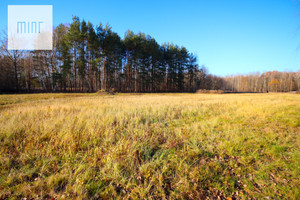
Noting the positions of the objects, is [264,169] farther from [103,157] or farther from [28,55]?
[28,55]

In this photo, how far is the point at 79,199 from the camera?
149 centimetres

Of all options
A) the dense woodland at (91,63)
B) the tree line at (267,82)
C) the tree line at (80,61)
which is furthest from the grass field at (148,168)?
the tree line at (267,82)

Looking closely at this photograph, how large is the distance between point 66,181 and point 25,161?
1176 millimetres

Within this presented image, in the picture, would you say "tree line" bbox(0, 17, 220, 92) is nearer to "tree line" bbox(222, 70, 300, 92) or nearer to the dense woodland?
the dense woodland

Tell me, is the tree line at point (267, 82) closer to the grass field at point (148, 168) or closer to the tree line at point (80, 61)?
the tree line at point (80, 61)

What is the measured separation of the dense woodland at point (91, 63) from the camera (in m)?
23.8

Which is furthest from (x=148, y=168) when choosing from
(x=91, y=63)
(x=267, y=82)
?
(x=267, y=82)

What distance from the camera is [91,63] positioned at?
2397 cm

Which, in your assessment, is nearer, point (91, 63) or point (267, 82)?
point (91, 63)

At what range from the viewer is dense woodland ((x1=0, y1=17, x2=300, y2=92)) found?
78.1ft

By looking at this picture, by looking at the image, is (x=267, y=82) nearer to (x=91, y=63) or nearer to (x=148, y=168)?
(x=91, y=63)

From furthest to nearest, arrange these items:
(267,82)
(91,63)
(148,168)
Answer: (267,82)
(91,63)
(148,168)

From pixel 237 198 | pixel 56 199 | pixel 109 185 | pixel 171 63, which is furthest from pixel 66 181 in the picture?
pixel 171 63

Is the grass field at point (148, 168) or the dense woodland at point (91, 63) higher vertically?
the dense woodland at point (91, 63)
